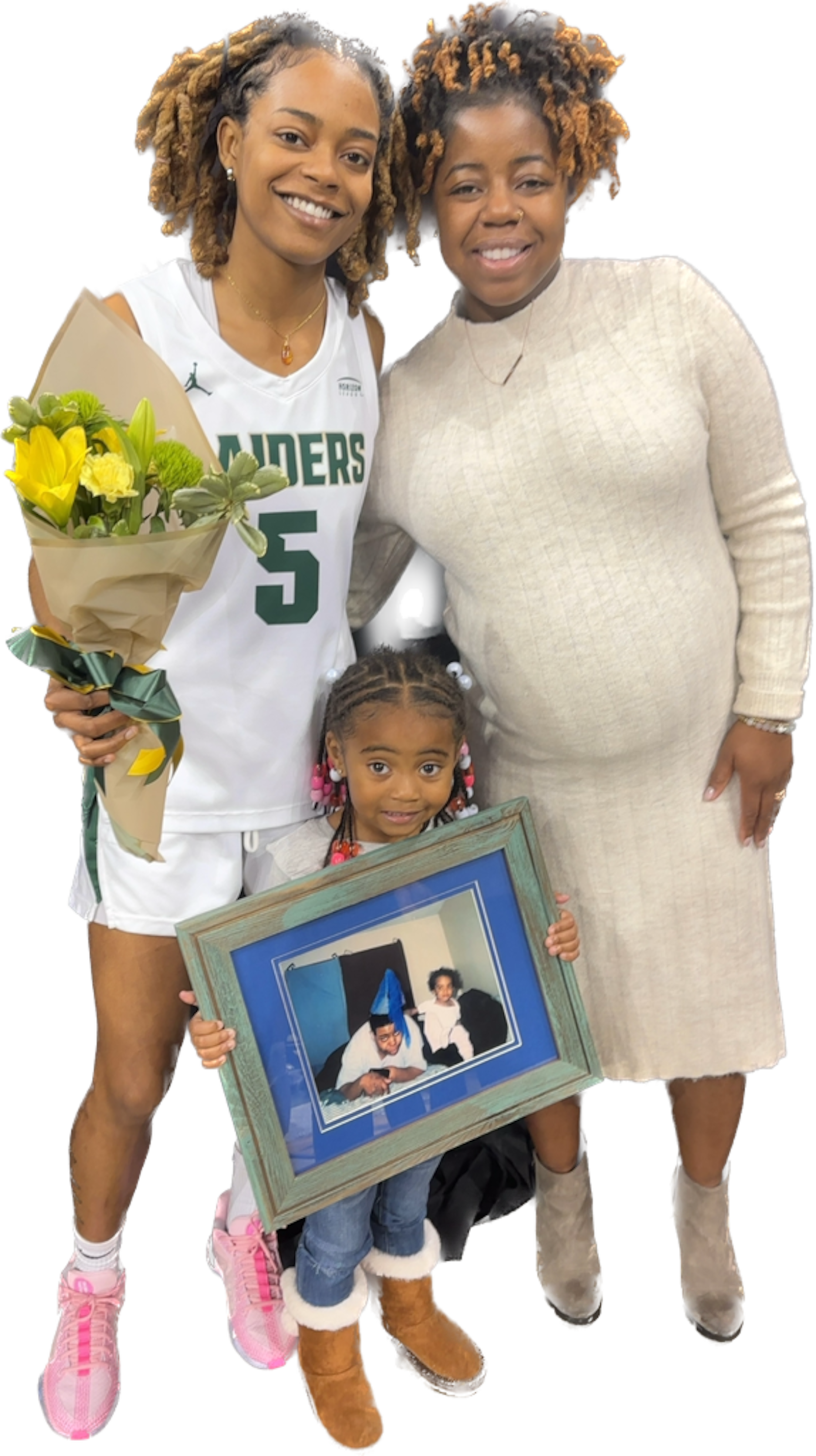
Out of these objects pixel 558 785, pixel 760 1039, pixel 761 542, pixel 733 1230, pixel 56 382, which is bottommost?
pixel 733 1230

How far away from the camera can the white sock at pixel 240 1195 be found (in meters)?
3.03

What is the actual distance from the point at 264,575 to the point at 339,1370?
130 centimetres

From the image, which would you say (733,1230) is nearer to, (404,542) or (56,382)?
(404,542)

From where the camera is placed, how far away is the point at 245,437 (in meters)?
A: 2.52

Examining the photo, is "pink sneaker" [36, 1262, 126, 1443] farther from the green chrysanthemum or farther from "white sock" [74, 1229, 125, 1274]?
the green chrysanthemum

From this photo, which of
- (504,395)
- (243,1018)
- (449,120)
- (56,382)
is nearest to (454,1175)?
(243,1018)

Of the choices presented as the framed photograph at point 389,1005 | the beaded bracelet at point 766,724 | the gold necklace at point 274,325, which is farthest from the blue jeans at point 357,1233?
the gold necklace at point 274,325

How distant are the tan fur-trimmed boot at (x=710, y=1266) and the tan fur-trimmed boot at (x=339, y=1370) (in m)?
0.61

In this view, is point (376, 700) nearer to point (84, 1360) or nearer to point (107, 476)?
point (107, 476)

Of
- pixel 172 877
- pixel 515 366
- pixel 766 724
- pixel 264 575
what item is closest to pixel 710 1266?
pixel 766 724

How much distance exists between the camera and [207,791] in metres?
2.62

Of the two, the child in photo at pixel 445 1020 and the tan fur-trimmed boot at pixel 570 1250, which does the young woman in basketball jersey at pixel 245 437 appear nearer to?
the child in photo at pixel 445 1020

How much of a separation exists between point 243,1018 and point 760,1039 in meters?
0.92

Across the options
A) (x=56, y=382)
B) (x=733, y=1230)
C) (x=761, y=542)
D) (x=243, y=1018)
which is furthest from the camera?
(x=733, y=1230)
